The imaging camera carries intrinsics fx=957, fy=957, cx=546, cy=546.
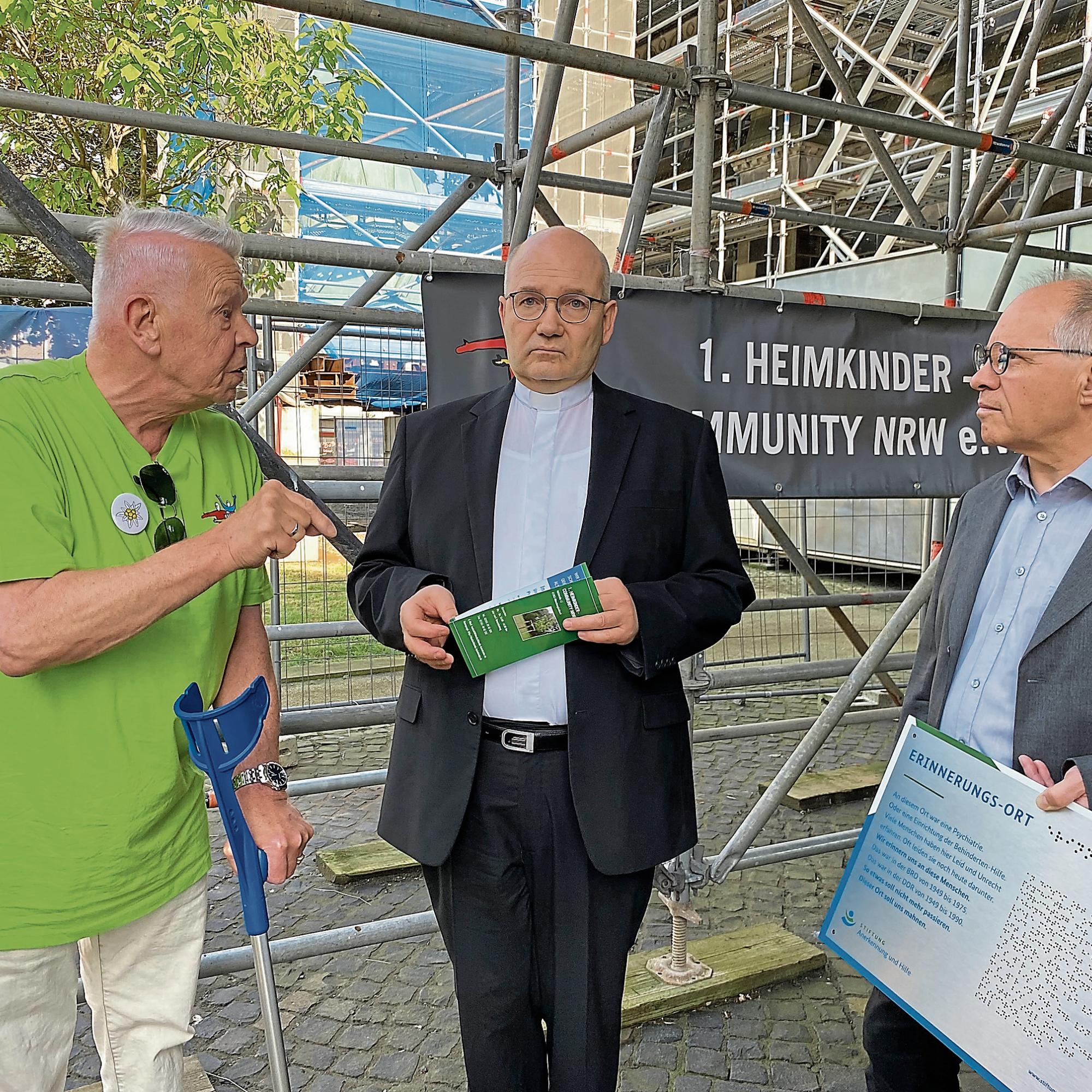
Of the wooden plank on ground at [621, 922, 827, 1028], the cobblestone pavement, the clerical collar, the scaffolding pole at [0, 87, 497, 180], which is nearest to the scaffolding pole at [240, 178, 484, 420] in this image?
the scaffolding pole at [0, 87, 497, 180]

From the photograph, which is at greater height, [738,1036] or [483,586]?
[483,586]

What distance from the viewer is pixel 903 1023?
7.60 ft

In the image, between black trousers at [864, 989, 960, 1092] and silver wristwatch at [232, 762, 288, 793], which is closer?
silver wristwatch at [232, 762, 288, 793]

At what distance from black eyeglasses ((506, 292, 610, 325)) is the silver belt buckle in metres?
0.93

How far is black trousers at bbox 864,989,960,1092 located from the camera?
2314 millimetres

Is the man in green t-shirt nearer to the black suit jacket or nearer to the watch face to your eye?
the watch face

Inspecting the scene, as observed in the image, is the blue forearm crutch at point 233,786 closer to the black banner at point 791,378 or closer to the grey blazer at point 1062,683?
the grey blazer at point 1062,683

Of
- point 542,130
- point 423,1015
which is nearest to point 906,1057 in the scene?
point 423,1015

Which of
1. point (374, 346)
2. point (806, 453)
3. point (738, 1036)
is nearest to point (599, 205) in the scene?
point (374, 346)

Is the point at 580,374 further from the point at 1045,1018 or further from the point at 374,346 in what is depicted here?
the point at 374,346

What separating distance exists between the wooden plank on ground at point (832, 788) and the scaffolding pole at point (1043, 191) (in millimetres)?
2800

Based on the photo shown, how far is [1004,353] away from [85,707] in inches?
80.4

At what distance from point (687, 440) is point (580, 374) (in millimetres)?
309

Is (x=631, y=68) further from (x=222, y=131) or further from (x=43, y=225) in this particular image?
(x=43, y=225)
